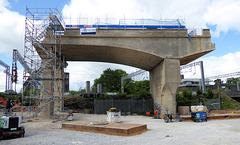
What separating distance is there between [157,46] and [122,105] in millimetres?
13090

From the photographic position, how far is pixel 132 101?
32.6 m

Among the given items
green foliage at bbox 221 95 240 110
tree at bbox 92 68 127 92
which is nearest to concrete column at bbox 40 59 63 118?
green foliage at bbox 221 95 240 110

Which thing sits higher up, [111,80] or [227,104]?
[111,80]

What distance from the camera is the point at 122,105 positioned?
1277 inches

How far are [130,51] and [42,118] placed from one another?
45.8ft

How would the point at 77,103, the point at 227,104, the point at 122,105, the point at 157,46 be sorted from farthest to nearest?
the point at 227,104
the point at 77,103
the point at 122,105
the point at 157,46

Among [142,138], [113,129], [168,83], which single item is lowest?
[142,138]

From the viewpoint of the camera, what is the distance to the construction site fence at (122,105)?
32.1 m

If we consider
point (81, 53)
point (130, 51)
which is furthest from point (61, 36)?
point (130, 51)

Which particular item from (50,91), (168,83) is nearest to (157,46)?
(168,83)

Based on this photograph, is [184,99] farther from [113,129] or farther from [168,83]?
[113,129]

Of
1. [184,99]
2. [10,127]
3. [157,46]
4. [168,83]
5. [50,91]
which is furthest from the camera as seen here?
[184,99]

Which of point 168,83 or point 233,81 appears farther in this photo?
point 233,81

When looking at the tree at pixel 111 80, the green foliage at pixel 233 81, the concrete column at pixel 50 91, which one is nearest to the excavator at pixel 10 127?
the concrete column at pixel 50 91
